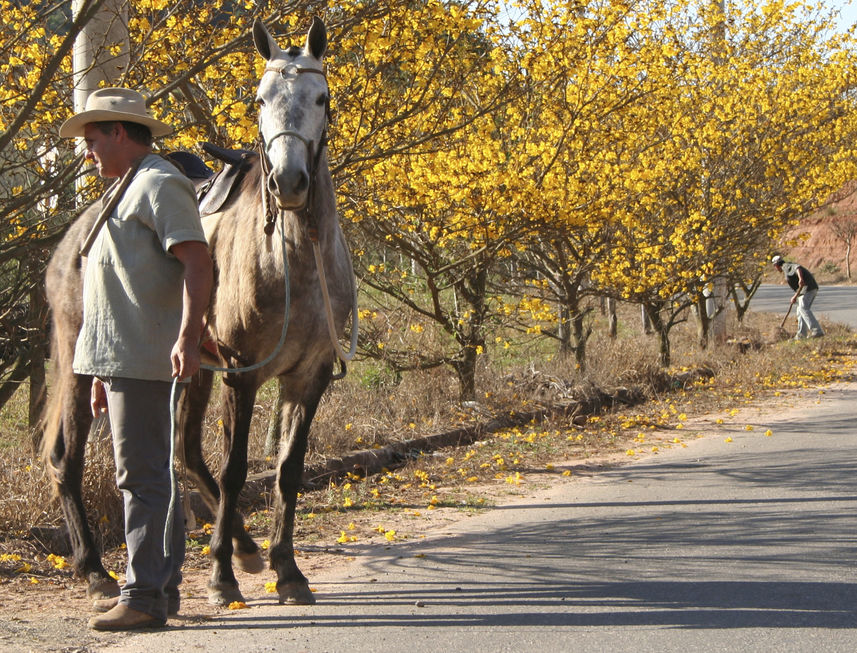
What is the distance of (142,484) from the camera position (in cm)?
452

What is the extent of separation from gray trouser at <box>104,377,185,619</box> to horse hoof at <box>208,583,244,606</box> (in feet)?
1.75

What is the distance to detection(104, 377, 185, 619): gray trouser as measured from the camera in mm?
4500

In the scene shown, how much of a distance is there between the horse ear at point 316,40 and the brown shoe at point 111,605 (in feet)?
8.51

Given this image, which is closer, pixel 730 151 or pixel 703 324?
pixel 730 151

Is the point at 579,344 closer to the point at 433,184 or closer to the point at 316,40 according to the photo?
the point at 433,184

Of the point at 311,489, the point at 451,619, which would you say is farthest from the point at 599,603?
the point at 311,489

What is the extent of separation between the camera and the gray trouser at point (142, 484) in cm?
450

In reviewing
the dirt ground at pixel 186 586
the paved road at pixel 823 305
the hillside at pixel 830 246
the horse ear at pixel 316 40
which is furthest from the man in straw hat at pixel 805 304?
the hillside at pixel 830 246

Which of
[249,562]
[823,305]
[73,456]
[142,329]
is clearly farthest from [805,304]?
[142,329]

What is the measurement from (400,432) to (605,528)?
3.46m

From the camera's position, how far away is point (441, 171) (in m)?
9.52

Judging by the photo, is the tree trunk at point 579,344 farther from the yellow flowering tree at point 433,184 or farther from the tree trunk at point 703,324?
the tree trunk at point 703,324

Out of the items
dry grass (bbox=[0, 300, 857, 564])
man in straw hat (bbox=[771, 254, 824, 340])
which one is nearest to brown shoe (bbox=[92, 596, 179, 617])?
dry grass (bbox=[0, 300, 857, 564])

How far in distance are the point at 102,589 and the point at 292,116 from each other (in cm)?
240
